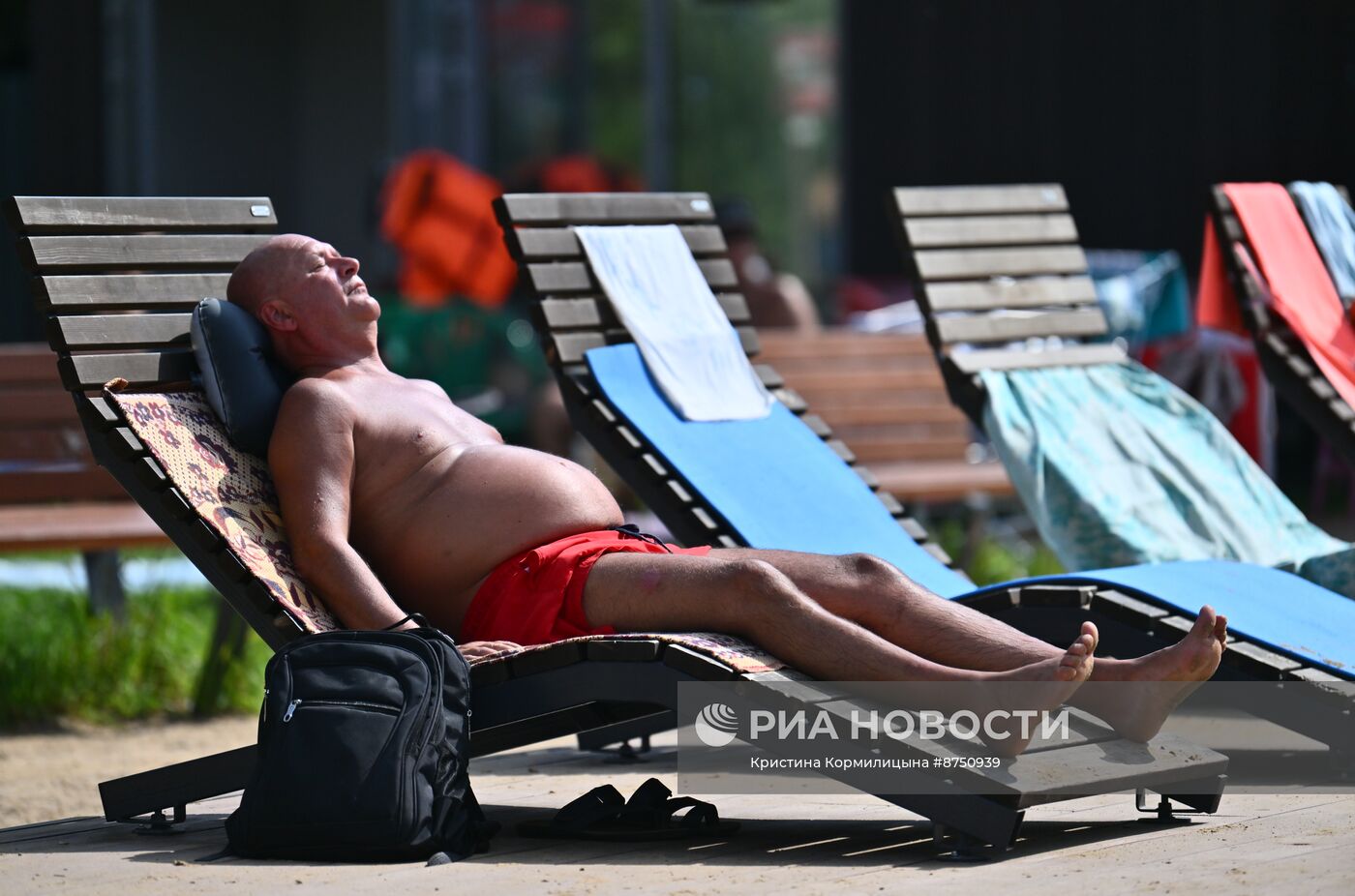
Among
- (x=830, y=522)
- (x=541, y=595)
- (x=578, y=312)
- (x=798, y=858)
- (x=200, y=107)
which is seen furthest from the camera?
(x=200, y=107)

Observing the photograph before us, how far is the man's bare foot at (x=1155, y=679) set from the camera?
3.63 metres

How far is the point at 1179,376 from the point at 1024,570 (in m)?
1.03

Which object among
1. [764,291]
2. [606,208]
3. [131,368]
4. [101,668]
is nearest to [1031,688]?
[131,368]

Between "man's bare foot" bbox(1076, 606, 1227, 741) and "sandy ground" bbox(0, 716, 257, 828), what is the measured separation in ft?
7.88

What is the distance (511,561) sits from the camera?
13.7 ft

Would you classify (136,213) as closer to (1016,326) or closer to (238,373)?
(238,373)

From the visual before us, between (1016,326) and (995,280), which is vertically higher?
(995,280)

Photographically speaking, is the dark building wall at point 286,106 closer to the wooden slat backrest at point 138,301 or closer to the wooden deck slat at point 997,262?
the wooden deck slat at point 997,262

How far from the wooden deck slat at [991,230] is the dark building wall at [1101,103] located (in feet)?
19.1

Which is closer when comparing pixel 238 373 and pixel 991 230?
pixel 238 373

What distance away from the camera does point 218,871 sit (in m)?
3.55

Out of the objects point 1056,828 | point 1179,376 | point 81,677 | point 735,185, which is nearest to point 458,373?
point 735,185

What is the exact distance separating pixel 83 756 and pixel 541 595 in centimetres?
213

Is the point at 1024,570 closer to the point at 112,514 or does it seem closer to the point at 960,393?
the point at 960,393
